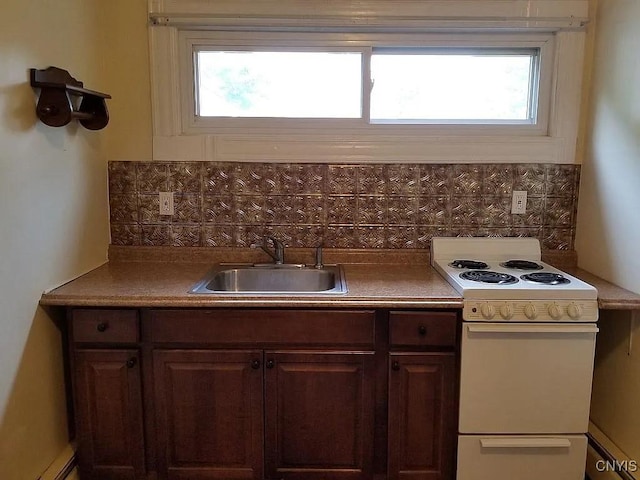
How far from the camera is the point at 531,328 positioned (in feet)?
5.72

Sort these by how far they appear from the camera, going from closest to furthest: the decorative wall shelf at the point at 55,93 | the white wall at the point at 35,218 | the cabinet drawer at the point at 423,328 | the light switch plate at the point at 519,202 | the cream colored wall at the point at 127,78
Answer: the white wall at the point at 35,218
the decorative wall shelf at the point at 55,93
the cabinet drawer at the point at 423,328
the cream colored wall at the point at 127,78
the light switch plate at the point at 519,202

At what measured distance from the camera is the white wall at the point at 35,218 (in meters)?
1.54

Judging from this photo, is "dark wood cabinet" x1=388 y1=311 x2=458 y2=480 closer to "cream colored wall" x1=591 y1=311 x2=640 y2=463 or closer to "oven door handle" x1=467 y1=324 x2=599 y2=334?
"oven door handle" x1=467 y1=324 x2=599 y2=334

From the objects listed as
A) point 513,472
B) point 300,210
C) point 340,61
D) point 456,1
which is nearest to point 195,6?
point 340,61

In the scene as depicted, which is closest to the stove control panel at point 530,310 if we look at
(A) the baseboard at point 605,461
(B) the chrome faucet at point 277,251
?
(A) the baseboard at point 605,461

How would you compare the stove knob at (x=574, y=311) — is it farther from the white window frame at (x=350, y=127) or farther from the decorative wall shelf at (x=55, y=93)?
the decorative wall shelf at (x=55, y=93)

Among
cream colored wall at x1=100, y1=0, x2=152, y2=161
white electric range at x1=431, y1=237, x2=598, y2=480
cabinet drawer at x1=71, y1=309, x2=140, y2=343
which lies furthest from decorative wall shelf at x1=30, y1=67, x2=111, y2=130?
white electric range at x1=431, y1=237, x2=598, y2=480

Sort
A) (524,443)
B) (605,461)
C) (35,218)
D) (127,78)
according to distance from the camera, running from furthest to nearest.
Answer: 1. (127,78)
2. (605,461)
3. (524,443)
4. (35,218)

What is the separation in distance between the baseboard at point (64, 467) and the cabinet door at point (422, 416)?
1233 mm

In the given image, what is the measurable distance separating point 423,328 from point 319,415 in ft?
1.71

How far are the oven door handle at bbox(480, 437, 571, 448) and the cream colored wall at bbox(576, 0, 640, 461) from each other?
284mm

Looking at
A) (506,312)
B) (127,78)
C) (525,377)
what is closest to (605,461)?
(525,377)

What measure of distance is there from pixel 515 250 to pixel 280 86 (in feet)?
4.54

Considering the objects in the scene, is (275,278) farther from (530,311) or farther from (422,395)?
(530,311)
